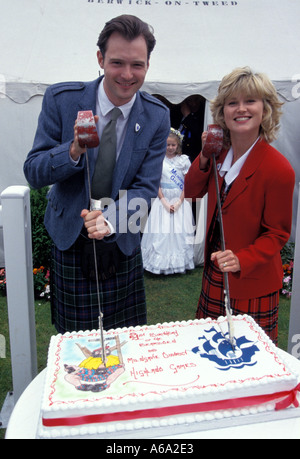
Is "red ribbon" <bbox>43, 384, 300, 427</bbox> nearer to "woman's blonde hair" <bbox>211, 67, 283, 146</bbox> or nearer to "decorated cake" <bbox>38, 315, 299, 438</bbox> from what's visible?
"decorated cake" <bbox>38, 315, 299, 438</bbox>

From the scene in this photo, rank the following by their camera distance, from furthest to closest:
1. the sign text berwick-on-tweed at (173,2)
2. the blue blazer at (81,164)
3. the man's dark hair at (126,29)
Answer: the sign text berwick-on-tweed at (173,2) < the blue blazer at (81,164) < the man's dark hair at (126,29)

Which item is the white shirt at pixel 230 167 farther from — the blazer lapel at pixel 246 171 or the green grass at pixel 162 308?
the green grass at pixel 162 308

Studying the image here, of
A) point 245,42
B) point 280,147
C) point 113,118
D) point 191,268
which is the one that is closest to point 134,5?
point 245,42

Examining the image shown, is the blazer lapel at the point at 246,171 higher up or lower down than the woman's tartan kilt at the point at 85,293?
higher up

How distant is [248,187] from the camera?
162 cm

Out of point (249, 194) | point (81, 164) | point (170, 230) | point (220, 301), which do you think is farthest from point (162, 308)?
point (81, 164)

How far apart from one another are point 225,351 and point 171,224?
3169 mm

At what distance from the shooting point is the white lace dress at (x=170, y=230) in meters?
4.35

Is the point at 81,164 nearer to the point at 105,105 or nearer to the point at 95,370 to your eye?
the point at 105,105

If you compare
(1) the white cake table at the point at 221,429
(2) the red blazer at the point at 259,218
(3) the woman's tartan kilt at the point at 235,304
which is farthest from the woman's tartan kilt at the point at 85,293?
(1) the white cake table at the point at 221,429

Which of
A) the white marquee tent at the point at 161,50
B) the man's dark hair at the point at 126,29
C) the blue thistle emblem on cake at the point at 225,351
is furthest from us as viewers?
the white marquee tent at the point at 161,50

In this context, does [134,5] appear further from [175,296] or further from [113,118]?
[113,118]

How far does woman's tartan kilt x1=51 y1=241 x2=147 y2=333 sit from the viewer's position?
1.75 m

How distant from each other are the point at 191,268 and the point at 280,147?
1.68 meters
